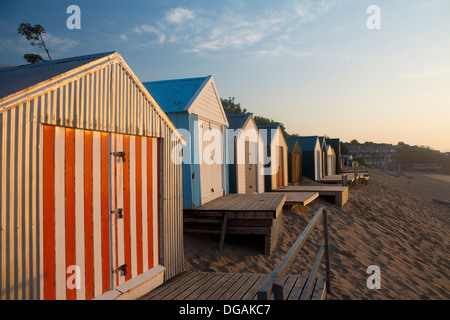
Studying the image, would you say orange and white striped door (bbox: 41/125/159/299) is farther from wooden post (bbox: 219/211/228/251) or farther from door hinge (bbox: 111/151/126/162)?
wooden post (bbox: 219/211/228/251)

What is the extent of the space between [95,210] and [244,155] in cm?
833

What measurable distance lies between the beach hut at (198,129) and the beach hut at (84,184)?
7.19ft

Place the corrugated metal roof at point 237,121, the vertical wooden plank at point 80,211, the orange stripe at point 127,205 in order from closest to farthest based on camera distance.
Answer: the vertical wooden plank at point 80,211
the orange stripe at point 127,205
the corrugated metal roof at point 237,121

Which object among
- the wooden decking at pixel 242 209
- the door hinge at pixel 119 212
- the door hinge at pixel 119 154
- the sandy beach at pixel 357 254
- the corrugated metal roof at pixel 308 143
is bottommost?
the sandy beach at pixel 357 254

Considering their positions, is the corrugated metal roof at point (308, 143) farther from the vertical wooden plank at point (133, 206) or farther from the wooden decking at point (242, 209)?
the vertical wooden plank at point (133, 206)

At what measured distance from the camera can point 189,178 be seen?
25.4 ft

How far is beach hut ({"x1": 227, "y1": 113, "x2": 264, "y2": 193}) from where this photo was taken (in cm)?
1103

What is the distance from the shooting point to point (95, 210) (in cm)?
388

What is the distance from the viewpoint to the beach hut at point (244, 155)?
11.0 meters

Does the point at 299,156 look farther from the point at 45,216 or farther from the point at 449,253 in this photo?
the point at 45,216

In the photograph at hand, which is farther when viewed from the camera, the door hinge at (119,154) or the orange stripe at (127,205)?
the orange stripe at (127,205)

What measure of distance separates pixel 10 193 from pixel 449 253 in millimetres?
12309

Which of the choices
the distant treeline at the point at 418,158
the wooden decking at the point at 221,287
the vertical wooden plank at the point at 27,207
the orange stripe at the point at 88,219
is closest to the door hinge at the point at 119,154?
the orange stripe at the point at 88,219

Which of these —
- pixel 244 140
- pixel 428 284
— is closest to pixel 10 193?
pixel 428 284
